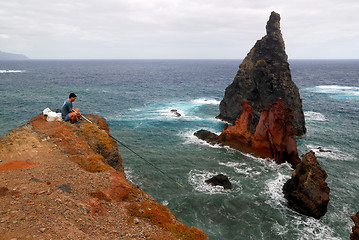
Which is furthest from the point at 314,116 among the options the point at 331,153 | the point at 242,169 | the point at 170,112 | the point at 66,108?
the point at 66,108

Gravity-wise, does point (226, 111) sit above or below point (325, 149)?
above

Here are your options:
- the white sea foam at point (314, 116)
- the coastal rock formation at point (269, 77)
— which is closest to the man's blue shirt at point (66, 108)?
the coastal rock formation at point (269, 77)

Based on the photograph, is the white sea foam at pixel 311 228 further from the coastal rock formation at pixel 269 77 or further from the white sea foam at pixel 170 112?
the white sea foam at pixel 170 112

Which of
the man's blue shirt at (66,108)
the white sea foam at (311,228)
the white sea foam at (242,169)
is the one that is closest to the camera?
the man's blue shirt at (66,108)

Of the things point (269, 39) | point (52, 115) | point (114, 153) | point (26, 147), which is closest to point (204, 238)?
point (114, 153)

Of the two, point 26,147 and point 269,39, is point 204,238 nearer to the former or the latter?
point 26,147

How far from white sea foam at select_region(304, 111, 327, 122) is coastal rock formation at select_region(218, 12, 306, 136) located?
470 inches

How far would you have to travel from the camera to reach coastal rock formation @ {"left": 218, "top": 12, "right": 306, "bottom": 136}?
122ft

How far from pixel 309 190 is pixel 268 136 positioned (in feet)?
43.3

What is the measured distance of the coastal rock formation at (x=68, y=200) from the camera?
8070mm

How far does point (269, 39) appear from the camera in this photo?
41.4 m

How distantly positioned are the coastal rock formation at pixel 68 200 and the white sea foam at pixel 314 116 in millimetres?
55031

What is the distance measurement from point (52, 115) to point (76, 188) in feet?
31.7

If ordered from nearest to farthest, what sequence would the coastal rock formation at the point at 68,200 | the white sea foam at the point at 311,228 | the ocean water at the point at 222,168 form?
the coastal rock formation at the point at 68,200
the white sea foam at the point at 311,228
the ocean water at the point at 222,168
